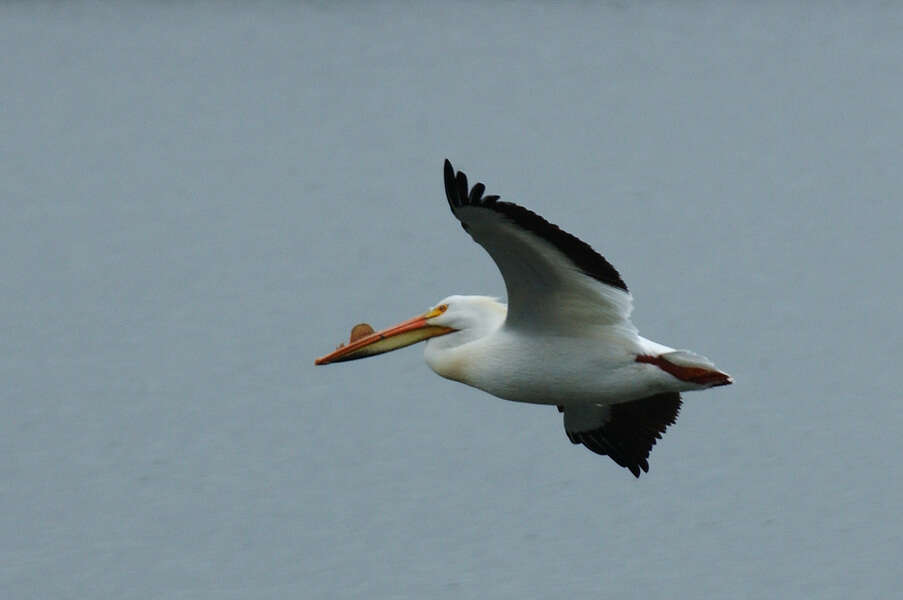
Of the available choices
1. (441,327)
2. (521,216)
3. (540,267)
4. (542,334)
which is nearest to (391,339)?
(441,327)

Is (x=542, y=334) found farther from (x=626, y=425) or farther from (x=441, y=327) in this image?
(x=626, y=425)

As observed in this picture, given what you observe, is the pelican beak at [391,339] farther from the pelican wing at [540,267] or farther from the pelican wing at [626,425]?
the pelican wing at [626,425]

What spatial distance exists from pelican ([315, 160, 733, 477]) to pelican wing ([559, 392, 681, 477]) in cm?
39

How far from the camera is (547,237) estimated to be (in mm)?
7203

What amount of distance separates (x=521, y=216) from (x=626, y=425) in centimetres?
189

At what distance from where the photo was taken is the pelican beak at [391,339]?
8.13m

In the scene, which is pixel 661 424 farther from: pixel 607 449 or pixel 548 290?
pixel 548 290

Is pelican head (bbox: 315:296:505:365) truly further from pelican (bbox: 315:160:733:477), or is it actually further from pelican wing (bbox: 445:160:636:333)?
pelican wing (bbox: 445:160:636:333)

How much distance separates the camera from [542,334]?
7762 millimetres

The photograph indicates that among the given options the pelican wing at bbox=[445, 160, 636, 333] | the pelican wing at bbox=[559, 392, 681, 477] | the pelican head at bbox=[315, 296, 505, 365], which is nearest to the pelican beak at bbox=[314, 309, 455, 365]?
the pelican head at bbox=[315, 296, 505, 365]

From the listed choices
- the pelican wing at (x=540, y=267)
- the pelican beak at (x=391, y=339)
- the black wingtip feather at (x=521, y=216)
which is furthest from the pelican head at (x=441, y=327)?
the black wingtip feather at (x=521, y=216)

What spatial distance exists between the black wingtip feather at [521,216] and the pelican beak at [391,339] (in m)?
0.97

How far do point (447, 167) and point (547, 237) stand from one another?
512 mm

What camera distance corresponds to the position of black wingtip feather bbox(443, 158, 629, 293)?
7.03 m
